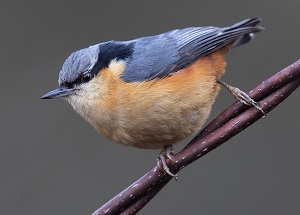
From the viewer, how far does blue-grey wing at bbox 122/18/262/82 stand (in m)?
2.71

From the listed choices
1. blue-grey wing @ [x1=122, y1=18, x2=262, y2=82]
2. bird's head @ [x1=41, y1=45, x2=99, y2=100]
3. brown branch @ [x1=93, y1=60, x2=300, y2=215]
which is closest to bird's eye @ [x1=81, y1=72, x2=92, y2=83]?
bird's head @ [x1=41, y1=45, x2=99, y2=100]

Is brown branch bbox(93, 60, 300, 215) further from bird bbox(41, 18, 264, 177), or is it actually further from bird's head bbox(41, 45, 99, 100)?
bird's head bbox(41, 45, 99, 100)

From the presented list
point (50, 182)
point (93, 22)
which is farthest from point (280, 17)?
point (50, 182)

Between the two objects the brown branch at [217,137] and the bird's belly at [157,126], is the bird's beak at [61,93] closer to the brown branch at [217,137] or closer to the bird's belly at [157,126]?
the bird's belly at [157,126]

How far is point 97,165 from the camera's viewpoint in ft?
12.4

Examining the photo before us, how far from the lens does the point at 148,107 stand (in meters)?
2.58

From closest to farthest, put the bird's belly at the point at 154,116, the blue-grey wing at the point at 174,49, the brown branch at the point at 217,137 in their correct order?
the brown branch at the point at 217,137 < the bird's belly at the point at 154,116 < the blue-grey wing at the point at 174,49

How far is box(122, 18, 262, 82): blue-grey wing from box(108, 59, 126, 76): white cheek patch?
0.02 metres

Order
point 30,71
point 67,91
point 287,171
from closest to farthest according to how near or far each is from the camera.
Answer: point 67,91, point 287,171, point 30,71

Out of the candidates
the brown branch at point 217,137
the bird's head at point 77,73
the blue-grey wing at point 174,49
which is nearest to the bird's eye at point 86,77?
the bird's head at point 77,73

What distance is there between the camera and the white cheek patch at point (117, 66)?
8.96 feet

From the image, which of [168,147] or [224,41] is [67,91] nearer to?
[168,147]

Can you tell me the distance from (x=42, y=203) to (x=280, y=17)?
5.37ft

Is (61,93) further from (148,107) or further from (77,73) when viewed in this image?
(148,107)
